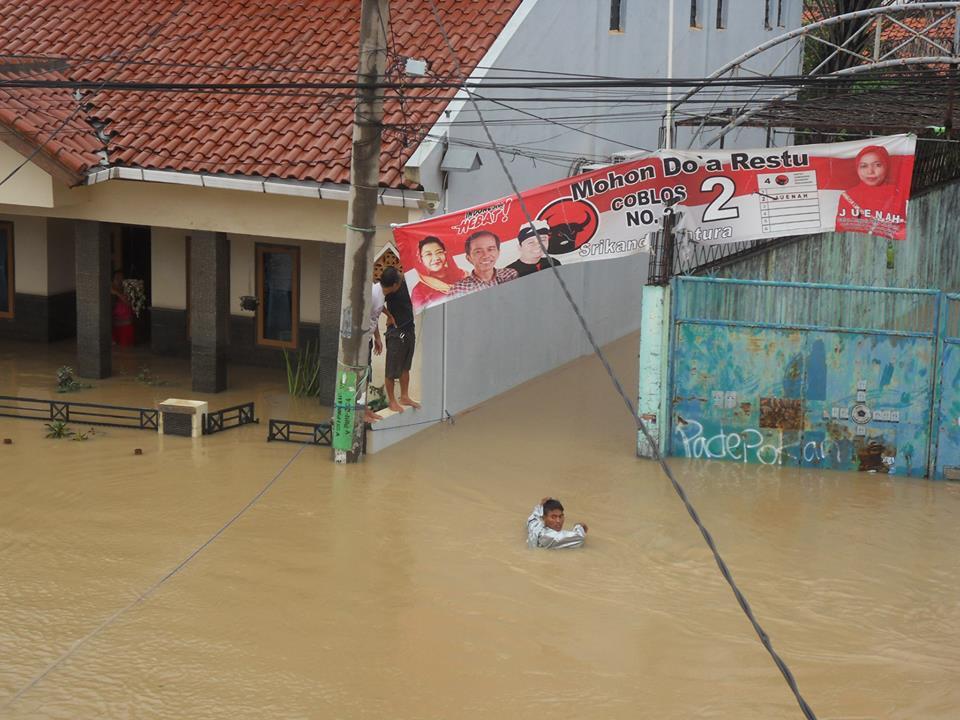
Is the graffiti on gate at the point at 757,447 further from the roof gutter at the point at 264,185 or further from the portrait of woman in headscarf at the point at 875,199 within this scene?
the roof gutter at the point at 264,185

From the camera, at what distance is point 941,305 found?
1415 centimetres

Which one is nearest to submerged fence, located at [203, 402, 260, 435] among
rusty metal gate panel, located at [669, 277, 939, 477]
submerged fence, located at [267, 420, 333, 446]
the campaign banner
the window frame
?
submerged fence, located at [267, 420, 333, 446]

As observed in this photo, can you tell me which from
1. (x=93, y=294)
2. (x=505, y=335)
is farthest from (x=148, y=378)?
(x=505, y=335)

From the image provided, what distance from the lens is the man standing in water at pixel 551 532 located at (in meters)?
12.0

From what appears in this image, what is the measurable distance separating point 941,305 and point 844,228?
55.1 inches

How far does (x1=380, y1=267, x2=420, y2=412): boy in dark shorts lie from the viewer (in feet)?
50.8

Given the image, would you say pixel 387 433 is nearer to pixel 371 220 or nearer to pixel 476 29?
pixel 371 220

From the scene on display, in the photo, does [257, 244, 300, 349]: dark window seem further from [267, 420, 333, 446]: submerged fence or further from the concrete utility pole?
the concrete utility pole

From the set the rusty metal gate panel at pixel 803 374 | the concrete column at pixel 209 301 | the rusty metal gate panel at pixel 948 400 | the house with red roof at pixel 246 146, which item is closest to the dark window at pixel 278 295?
the house with red roof at pixel 246 146

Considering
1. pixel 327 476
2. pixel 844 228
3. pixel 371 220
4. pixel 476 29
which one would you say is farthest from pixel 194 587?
pixel 476 29

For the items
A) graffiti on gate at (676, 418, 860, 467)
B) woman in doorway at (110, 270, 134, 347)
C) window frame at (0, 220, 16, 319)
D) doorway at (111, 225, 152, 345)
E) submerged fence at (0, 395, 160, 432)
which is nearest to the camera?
graffiti on gate at (676, 418, 860, 467)

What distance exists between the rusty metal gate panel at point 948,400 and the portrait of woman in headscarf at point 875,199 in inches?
42.8

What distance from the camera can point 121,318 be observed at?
2072cm

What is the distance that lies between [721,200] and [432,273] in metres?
3.37
